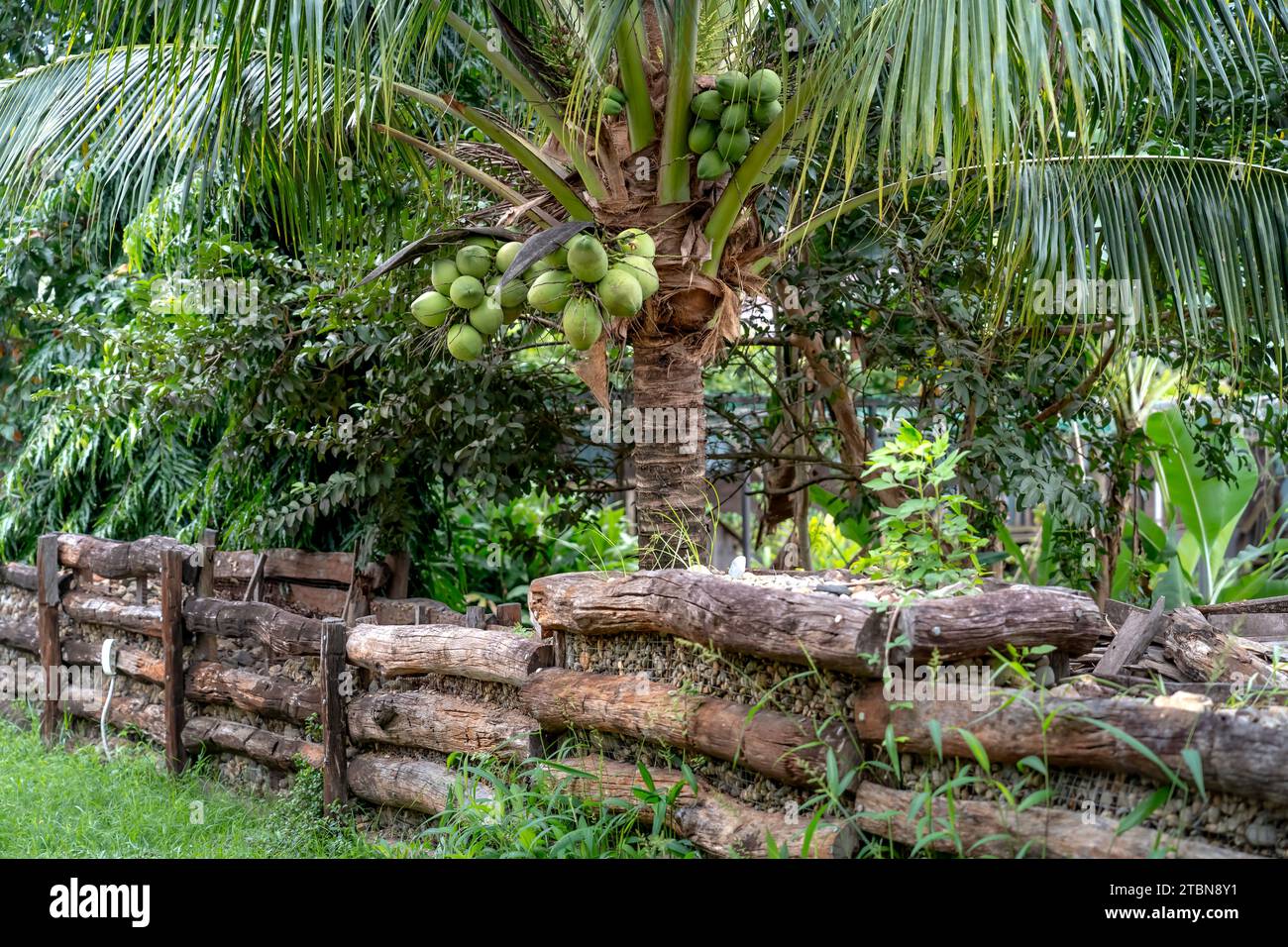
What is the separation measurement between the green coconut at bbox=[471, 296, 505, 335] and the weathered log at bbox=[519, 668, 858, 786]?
1331 millimetres

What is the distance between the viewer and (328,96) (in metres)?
5.18

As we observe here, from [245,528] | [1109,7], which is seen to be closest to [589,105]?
[1109,7]

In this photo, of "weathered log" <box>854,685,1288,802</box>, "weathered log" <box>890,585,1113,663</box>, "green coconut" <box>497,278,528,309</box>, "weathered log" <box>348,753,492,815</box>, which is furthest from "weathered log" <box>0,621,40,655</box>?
"weathered log" <box>890,585,1113,663</box>

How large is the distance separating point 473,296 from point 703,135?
1.07 meters

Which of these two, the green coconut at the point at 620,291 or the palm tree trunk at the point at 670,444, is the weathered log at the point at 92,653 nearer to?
the palm tree trunk at the point at 670,444

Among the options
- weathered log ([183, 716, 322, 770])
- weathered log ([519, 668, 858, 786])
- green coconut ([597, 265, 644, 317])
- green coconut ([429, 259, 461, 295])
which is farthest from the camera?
weathered log ([183, 716, 322, 770])

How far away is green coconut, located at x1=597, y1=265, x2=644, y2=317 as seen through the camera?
3.87 m

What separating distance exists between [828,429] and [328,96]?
337 centimetres

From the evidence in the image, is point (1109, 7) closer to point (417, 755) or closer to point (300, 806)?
point (417, 755)

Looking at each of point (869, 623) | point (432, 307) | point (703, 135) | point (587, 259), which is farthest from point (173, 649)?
point (869, 623)

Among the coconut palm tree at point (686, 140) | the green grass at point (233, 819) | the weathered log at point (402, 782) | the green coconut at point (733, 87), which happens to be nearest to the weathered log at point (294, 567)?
the green grass at point (233, 819)

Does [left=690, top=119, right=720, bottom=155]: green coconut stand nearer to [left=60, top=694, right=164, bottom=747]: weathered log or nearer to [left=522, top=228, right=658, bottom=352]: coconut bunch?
[left=522, top=228, right=658, bottom=352]: coconut bunch
